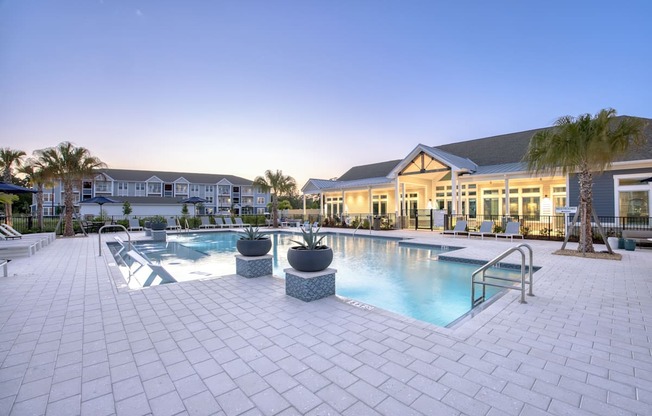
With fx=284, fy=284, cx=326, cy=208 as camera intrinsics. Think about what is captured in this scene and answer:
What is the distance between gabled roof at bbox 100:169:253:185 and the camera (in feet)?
155

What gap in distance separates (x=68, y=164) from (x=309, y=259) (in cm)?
1825

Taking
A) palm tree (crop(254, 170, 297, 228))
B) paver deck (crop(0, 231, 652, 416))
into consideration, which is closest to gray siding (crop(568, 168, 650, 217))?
paver deck (crop(0, 231, 652, 416))

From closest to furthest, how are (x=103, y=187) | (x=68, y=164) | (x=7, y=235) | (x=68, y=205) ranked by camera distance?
(x=7, y=235) → (x=68, y=164) → (x=68, y=205) → (x=103, y=187)

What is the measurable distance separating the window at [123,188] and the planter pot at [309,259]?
53518mm

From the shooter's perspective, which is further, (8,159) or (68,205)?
(8,159)

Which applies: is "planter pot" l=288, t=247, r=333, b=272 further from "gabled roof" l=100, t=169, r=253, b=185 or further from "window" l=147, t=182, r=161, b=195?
"window" l=147, t=182, r=161, b=195

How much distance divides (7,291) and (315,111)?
1775cm

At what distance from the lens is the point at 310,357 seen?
286 cm

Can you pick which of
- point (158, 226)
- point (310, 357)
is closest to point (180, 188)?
point (158, 226)

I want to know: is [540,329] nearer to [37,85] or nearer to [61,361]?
[61,361]

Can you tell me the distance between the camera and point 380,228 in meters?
20.7

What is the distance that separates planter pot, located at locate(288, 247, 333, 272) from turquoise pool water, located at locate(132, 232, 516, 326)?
1.47m

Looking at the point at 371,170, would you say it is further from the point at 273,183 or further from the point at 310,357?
the point at 310,357

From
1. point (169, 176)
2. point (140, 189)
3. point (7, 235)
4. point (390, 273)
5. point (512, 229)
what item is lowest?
point (390, 273)
